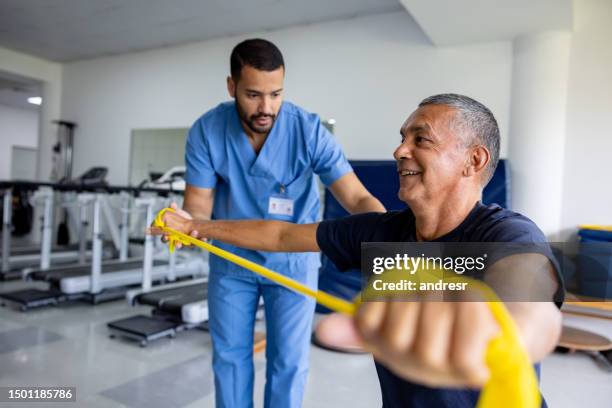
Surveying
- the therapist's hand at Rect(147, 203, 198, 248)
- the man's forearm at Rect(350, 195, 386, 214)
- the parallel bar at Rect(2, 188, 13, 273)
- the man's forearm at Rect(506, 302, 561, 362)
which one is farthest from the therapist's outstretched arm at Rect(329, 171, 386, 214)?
the parallel bar at Rect(2, 188, 13, 273)

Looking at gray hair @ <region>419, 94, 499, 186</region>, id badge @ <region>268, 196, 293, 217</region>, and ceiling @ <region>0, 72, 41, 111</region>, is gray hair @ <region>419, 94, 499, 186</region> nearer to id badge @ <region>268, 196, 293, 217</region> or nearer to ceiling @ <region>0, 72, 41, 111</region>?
id badge @ <region>268, 196, 293, 217</region>

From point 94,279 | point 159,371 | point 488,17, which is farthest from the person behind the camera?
point 94,279

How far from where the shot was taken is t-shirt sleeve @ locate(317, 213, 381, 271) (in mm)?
1128

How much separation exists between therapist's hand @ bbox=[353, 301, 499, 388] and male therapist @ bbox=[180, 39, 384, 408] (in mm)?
1246

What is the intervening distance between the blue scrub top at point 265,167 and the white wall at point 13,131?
13354mm

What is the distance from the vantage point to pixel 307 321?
1.67 m

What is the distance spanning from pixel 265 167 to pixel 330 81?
3.77 metres

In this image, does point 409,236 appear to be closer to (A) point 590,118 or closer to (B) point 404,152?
(B) point 404,152

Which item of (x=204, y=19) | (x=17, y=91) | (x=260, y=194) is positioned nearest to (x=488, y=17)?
(x=260, y=194)

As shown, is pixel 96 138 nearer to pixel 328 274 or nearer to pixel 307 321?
pixel 328 274

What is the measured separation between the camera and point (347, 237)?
115cm

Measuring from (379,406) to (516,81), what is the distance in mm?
3233

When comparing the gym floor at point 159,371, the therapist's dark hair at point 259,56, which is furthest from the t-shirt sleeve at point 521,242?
the gym floor at point 159,371

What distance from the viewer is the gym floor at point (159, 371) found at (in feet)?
7.92
